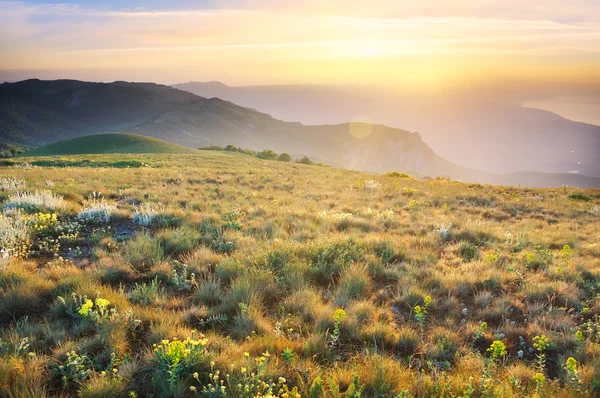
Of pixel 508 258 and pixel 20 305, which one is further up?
pixel 508 258

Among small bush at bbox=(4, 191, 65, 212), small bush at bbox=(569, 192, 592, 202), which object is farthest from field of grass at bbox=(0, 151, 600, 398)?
small bush at bbox=(569, 192, 592, 202)

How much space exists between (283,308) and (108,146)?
221ft

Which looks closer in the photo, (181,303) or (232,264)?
(181,303)

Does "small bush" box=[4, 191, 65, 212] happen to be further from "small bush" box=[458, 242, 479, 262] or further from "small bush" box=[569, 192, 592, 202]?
"small bush" box=[569, 192, 592, 202]

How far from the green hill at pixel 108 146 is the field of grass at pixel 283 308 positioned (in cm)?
5121

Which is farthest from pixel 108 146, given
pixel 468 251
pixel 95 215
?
pixel 468 251

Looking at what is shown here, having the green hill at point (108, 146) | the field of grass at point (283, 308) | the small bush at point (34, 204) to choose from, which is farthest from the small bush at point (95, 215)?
the green hill at point (108, 146)

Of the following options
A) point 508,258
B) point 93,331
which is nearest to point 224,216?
point 93,331

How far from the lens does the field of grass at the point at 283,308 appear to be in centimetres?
301

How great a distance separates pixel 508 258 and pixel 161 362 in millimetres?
6732

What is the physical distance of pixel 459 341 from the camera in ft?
12.8

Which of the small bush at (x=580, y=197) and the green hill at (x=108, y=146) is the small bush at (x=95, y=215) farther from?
the green hill at (x=108, y=146)

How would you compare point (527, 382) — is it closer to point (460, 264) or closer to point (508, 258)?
point (460, 264)

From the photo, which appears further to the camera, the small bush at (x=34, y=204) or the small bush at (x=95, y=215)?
the small bush at (x=34, y=204)
